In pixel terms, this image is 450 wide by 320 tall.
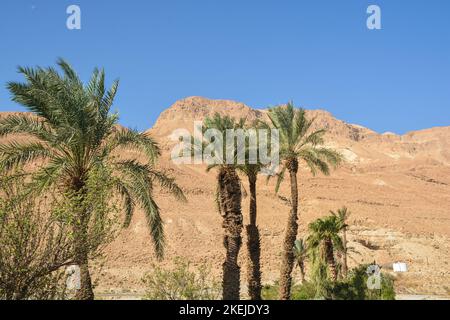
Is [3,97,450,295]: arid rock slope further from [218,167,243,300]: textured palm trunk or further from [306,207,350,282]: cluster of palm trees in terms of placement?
[218,167,243,300]: textured palm trunk

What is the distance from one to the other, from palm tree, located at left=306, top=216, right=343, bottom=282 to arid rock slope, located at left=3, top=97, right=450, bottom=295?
316 centimetres

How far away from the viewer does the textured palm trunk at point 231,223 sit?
1931 centimetres

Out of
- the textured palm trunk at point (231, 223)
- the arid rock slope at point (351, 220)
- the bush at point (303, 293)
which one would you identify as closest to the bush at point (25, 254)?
the textured palm trunk at point (231, 223)

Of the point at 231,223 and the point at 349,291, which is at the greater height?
the point at 231,223

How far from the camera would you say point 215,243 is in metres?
62.8

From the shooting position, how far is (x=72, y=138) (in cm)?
1554

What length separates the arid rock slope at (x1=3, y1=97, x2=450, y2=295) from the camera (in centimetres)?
5503

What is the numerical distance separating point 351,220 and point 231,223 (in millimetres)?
62485

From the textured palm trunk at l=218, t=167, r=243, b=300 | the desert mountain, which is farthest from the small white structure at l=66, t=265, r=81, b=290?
the desert mountain

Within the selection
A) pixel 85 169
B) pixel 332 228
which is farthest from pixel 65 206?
pixel 332 228

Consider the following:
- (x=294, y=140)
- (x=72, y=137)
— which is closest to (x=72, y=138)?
(x=72, y=137)

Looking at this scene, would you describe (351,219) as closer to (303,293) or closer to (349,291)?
(303,293)

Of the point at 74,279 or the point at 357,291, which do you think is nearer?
the point at 74,279

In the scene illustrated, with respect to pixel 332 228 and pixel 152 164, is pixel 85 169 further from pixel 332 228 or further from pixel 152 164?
pixel 332 228
